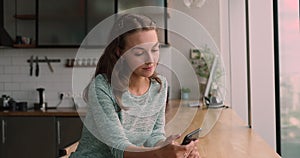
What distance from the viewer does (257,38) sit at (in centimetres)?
432

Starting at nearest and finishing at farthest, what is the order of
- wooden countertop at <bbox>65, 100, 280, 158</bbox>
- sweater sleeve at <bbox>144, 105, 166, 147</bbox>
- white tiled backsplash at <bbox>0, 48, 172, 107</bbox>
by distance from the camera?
sweater sleeve at <bbox>144, 105, 166, 147</bbox> < wooden countertop at <bbox>65, 100, 280, 158</bbox> < white tiled backsplash at <bbox>0, 48, 172, 107</bbox>

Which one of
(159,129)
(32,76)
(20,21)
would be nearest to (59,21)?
(20,21)

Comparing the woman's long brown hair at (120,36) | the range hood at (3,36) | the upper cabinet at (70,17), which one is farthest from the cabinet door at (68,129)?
the woman's long brown hair at (120,36)

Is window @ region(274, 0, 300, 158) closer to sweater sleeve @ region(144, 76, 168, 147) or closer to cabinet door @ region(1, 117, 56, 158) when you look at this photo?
cabinet door @ region(1, 117, 56, 158)

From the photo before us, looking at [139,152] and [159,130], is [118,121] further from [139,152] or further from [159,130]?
[159,130]

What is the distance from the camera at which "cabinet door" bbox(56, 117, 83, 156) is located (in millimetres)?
3908

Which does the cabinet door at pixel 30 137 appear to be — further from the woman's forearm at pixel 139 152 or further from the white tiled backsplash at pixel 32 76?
the woman's forearm at pixel 139 152

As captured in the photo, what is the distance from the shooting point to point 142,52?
793 mm

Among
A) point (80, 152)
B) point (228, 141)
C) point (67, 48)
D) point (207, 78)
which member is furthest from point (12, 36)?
point (80, 152)

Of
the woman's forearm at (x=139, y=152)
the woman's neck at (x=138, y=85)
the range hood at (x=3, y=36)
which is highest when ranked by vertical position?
the range hood at (x=3, y=36)

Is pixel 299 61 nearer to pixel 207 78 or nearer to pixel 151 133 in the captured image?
pixel 207 78

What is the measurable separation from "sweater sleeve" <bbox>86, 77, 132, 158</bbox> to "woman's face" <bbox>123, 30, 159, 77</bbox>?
3.2 inches

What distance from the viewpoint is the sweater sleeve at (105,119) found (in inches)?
33.0

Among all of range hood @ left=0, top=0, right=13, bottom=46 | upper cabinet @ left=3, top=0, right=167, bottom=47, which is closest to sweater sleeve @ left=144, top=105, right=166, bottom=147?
upper cabinet @ left=3, top=0, right=167, bottom=47
